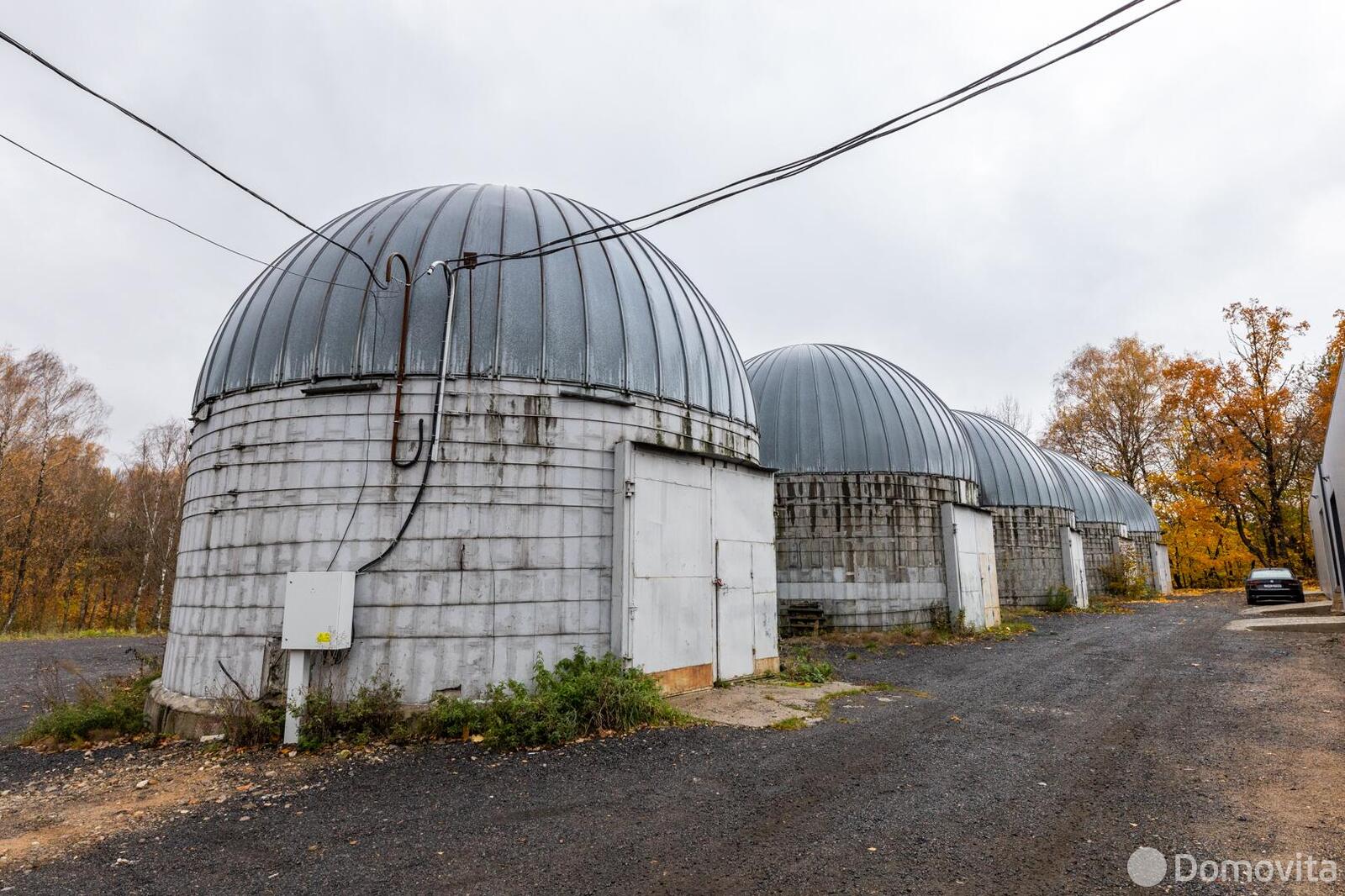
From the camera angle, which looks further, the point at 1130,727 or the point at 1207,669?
the point at 1207,669

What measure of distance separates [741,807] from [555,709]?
296cm

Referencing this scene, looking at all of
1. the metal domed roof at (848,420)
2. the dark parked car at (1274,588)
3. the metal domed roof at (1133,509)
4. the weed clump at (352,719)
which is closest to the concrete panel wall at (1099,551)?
the metal domed roof at (1133,509)

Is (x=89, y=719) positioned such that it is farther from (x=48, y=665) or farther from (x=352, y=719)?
(x=48, y=665)

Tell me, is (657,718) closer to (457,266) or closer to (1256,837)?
(1256,837)

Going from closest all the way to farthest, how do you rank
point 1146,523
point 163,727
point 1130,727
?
point 1130,727 → point 163,727 → point 1146,523

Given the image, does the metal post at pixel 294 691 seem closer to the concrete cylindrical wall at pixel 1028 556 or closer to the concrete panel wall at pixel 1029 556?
the concrete cylindrical wall at pixel 1028 556

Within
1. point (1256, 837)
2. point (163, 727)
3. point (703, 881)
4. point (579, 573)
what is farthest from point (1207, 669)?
point (163, 727)

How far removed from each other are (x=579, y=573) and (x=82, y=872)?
5.29 metres

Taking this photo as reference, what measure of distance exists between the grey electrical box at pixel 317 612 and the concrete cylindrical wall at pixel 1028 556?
23.8 m

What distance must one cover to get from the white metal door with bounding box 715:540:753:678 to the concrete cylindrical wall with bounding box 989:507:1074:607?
59.4 ft

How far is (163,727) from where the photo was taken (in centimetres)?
896

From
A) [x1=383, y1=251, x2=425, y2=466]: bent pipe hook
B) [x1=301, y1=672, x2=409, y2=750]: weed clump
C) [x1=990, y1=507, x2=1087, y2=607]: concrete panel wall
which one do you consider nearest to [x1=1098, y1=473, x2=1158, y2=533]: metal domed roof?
[x1=990, y1=507, x2=1087, y2=607]: concrete panel wall

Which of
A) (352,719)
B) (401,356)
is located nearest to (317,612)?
(352,719)

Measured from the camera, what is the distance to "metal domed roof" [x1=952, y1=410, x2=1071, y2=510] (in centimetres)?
2712
